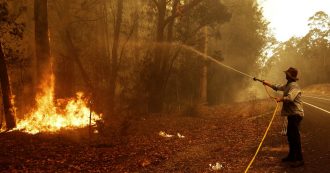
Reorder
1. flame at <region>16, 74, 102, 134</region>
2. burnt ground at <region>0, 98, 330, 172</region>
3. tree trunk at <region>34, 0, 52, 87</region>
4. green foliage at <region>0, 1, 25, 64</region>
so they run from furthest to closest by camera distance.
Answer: tree trunk at <region>34, 0, 52, 87</region> < green foliage at <region>0, 1, 25, 64</region> < flame at <region>16, 74, 102, 134</region> < burnt ground at <region>0, 98, 330, 172</region>

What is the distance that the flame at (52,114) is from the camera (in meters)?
13.9

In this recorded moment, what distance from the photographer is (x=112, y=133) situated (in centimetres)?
1429

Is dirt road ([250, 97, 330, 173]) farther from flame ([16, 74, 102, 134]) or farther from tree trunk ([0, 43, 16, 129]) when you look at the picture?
tree trunk ([0, 43, 16, 129])

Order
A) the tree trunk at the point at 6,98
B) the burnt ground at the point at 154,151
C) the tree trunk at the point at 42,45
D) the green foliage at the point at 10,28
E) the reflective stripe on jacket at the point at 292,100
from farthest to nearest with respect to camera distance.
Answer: the tree trunk at the point at 42,45, the green foliage at the point at 10,28, the tree trunk at the point at 6,98, the burnt ground at the point at 154,151, the reflective stripe on jacket at the point at 292,100

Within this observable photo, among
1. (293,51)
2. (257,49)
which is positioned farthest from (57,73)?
(293,51)

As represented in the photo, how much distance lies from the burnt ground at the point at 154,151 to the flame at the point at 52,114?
3.10 feet

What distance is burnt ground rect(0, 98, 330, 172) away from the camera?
909 centimetres

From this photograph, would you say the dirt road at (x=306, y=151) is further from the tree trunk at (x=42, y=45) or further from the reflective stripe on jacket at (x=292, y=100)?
the tree trunk at (x=42, y=45)

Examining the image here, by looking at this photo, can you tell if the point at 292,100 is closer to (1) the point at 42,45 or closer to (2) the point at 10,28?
(1) the point at 42,45

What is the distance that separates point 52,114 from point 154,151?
18.4ft

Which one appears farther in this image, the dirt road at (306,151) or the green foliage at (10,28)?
the green foliage at (10,28)

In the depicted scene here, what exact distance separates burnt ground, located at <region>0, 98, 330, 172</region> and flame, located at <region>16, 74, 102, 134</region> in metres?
0.94

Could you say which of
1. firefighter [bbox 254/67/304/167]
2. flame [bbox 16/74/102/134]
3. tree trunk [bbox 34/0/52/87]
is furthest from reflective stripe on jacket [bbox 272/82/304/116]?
tree trunk [bbox 34/0/52/87]

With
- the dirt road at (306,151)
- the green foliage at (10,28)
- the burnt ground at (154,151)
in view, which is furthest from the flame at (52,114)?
the dirt road at (306,151)
